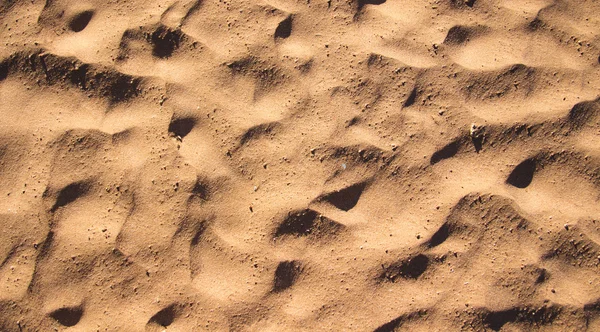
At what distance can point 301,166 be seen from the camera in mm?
1998

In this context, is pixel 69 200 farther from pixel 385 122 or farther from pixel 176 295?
pixel 385 122

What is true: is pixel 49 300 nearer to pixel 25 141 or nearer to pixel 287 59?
pixel 25 141

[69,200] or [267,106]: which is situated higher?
[267,106]

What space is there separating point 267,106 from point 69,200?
3.09 feet

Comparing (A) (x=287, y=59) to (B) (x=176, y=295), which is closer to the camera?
(B) (x=176, y=295)

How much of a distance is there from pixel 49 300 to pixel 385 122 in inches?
63.5

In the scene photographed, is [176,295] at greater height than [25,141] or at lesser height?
lesser

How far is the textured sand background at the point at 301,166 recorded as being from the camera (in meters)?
1.92

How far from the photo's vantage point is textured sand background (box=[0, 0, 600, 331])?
6.30 feet

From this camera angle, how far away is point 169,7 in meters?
2.13

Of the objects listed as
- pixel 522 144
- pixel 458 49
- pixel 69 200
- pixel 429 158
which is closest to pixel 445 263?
pixel 429 158

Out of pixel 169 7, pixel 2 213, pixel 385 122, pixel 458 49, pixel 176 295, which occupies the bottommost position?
pixel 176 295

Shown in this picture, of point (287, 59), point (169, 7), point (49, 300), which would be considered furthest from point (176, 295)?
point (169, 7)

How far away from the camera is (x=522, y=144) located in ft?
6.49
